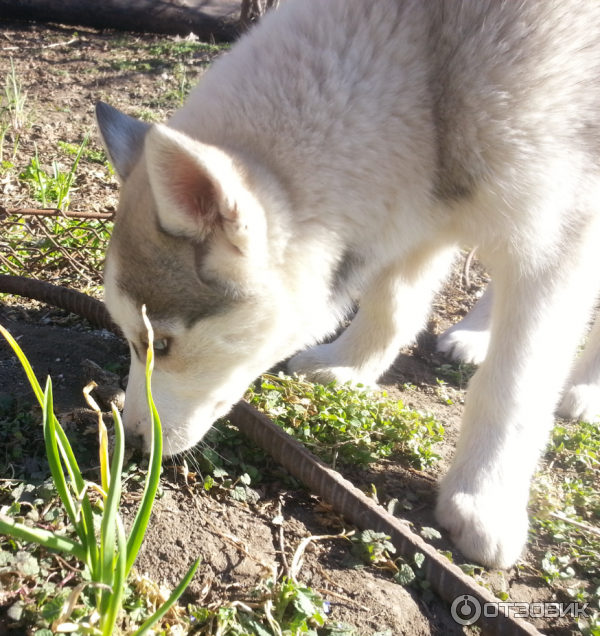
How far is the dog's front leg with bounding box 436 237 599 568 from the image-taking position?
84.4 inches

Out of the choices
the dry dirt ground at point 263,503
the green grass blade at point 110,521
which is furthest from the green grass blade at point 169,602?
the dry dirt ground at point 263,503

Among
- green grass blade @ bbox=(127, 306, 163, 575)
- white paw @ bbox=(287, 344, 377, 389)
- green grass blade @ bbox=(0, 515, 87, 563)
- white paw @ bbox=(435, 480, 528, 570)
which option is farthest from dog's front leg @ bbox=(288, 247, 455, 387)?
green grass blade @ bbox=(0, 515, 87, 563)

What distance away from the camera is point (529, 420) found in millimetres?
2250

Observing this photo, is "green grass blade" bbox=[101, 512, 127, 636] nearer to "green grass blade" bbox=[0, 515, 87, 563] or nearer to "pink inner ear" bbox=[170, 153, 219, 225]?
"green grass blade" bbox=[0, 515, 87, 563]

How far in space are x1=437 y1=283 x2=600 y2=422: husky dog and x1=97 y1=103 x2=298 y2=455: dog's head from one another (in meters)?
1.34

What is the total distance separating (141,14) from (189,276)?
26.1ft

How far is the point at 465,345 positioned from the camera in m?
3.44

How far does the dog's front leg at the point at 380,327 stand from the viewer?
3051mm

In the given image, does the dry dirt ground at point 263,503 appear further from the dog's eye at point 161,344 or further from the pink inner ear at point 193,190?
the pink inner ear at point 193,190

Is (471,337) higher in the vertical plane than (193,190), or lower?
lower

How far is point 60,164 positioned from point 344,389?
301 centimetres

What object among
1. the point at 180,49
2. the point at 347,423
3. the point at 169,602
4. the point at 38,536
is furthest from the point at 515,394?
the point at 180,49

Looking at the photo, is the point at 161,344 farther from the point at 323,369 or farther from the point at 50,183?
the point at 50,183

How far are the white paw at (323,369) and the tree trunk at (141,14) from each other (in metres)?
6.49
